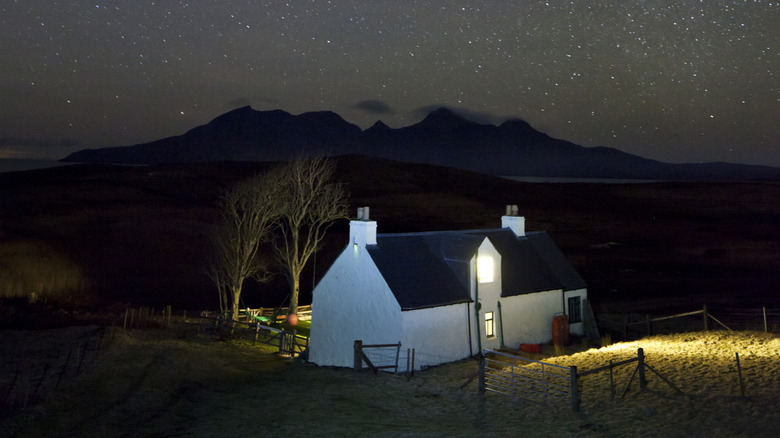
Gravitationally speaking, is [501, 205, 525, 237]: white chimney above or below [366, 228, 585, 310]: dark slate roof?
above

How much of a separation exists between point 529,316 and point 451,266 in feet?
16.9

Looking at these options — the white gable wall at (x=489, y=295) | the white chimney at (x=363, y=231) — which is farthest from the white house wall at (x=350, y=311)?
the white gable wall at (x=489, y=295)

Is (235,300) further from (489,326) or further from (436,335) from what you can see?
(489,326)

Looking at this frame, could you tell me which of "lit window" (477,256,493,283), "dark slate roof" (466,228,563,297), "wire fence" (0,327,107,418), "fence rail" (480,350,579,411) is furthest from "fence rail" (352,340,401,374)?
"wire fence" (0,327,107,418)

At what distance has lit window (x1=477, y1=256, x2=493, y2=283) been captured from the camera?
91.1 feet

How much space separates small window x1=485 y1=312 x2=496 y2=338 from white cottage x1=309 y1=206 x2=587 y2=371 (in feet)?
0.16

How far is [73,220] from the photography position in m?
83.6

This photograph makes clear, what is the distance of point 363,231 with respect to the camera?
26.9 meters

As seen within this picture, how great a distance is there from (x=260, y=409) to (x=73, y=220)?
78.0 metres

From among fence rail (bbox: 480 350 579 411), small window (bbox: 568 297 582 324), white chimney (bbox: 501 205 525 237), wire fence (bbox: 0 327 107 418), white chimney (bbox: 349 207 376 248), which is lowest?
wire fence (bbox: 0 327 107 418)

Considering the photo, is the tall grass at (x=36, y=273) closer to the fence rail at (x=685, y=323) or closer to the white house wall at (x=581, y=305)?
the white house wall at (x=581, y=305)

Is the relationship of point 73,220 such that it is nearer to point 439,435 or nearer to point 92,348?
point 92,348

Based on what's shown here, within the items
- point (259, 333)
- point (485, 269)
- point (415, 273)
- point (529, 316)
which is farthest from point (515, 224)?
point (259, 333)

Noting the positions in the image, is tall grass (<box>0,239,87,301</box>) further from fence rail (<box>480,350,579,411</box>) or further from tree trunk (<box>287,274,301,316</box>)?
fence rail (<box>480,350,579,411</box>)
